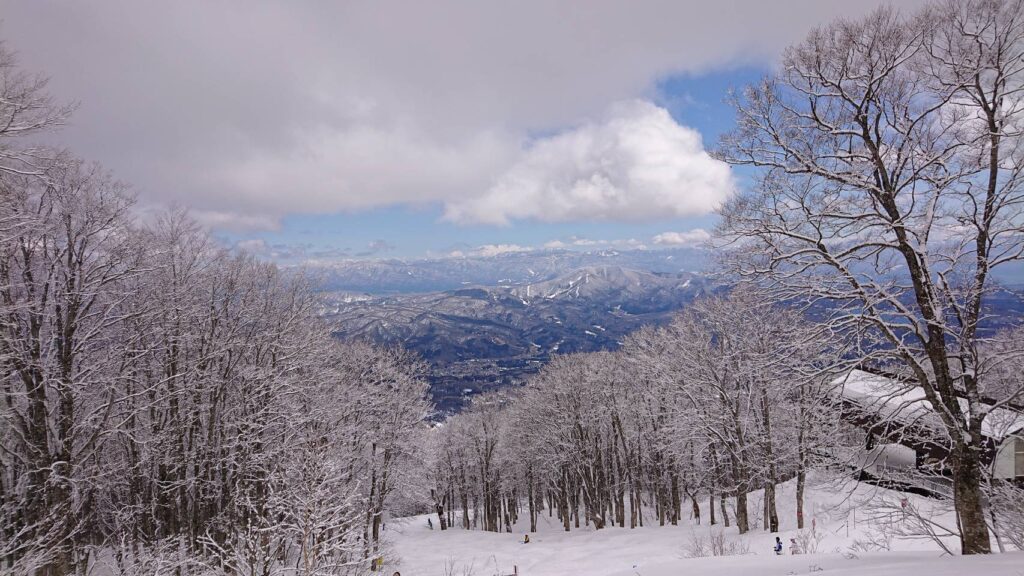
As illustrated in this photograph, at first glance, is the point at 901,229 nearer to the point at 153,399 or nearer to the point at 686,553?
the point at 686,553

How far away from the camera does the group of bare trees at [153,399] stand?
13.0m

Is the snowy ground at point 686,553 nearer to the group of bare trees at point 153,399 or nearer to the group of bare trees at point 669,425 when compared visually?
the group of bare trees at point 669,425

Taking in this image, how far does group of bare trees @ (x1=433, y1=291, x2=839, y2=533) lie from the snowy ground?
1.93 metres

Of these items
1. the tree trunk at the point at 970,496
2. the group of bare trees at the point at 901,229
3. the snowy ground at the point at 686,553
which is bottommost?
the snowy ground at the point at 686,553

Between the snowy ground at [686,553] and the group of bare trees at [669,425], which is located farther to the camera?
the group of bare trees at [669,425]

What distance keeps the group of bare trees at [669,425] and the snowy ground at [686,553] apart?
1926 mm

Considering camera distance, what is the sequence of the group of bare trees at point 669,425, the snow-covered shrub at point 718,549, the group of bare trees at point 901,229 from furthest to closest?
the snow-covered shrub at point 718,549
the group of bare trees at point 669,425
the group of bare trees at point 901,229

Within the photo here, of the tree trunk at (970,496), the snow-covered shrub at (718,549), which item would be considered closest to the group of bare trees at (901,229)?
the tree trunk at (970,496)

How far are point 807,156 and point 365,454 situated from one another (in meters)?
23.7

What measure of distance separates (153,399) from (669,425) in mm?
25079

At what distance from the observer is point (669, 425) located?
2689 cm

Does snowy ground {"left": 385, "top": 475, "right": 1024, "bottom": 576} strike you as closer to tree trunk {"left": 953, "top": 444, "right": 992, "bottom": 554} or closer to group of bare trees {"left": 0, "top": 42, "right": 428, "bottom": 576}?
tree trunk {"left": 953, "top": 444, "right": 992, "bottom": 554}

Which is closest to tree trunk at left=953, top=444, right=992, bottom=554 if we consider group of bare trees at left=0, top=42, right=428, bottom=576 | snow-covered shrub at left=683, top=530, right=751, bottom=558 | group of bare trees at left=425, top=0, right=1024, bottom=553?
group of bare trees at left=425, top=0, right=1024, bottom=553

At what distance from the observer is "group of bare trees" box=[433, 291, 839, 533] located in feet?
50.1
